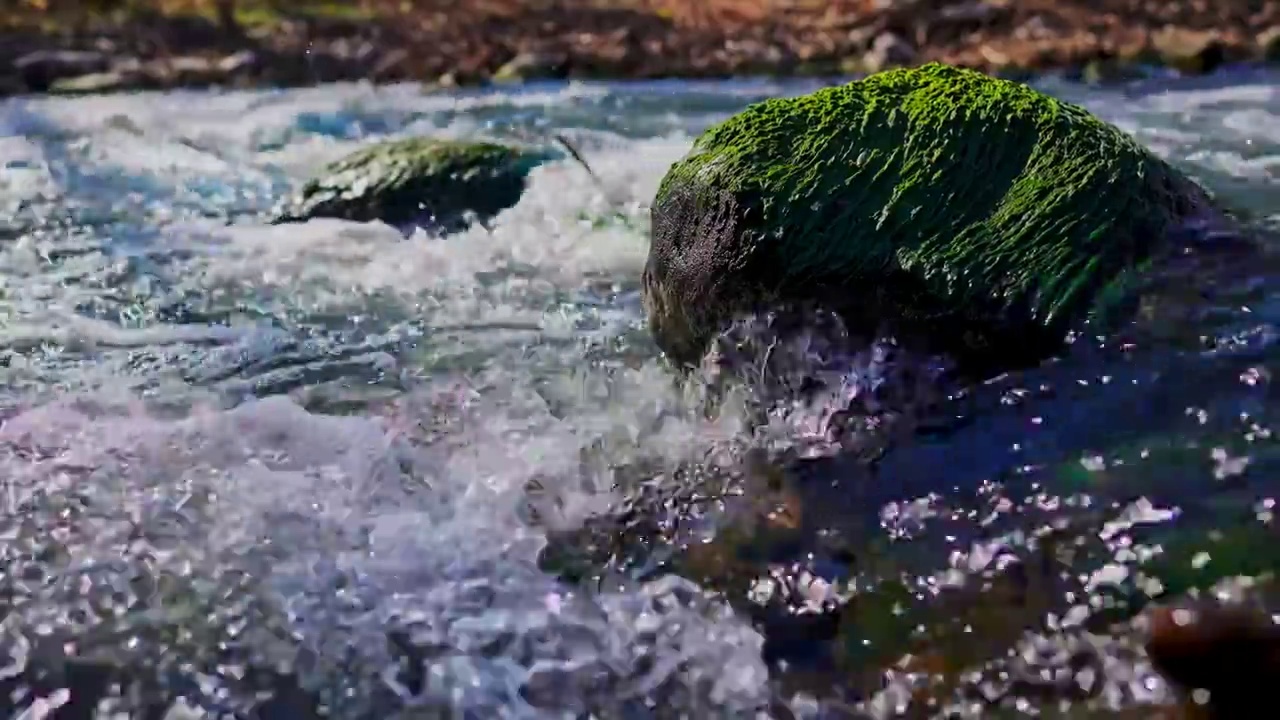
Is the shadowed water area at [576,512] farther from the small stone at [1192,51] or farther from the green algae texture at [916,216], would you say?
the small stone at [1192,51]

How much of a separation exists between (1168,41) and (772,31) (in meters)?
4.71

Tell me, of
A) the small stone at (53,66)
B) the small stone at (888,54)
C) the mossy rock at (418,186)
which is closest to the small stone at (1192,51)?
the small stone at (888,54)

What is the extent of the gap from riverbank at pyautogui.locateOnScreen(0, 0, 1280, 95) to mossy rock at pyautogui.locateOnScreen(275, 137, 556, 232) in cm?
541

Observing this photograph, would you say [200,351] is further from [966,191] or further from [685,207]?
[966,191]

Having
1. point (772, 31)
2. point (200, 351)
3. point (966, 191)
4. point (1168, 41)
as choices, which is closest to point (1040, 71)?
point (1168, 41)

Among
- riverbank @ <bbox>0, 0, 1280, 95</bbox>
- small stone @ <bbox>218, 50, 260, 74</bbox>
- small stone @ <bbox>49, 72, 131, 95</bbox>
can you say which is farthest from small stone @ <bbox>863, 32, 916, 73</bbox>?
small stone @ <bbox>49, 72, 131, 95</bbox>

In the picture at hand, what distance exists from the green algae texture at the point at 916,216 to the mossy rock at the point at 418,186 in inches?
110

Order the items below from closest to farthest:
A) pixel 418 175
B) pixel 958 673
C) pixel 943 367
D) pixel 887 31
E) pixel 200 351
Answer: pixel 958 673 < pixel 943 367 < pixel 200 351 < pixel 418 175 < pixel 887 31

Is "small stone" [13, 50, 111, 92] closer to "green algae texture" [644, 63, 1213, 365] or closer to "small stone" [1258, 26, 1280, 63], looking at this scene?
"green algae texture" [644, 63, 1213, 365]

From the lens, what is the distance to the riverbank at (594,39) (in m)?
11.9

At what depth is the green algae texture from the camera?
3.72m

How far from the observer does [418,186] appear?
6.73 meters

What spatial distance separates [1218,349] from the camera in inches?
146

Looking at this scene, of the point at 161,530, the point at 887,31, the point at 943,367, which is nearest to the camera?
the point at 161,530
